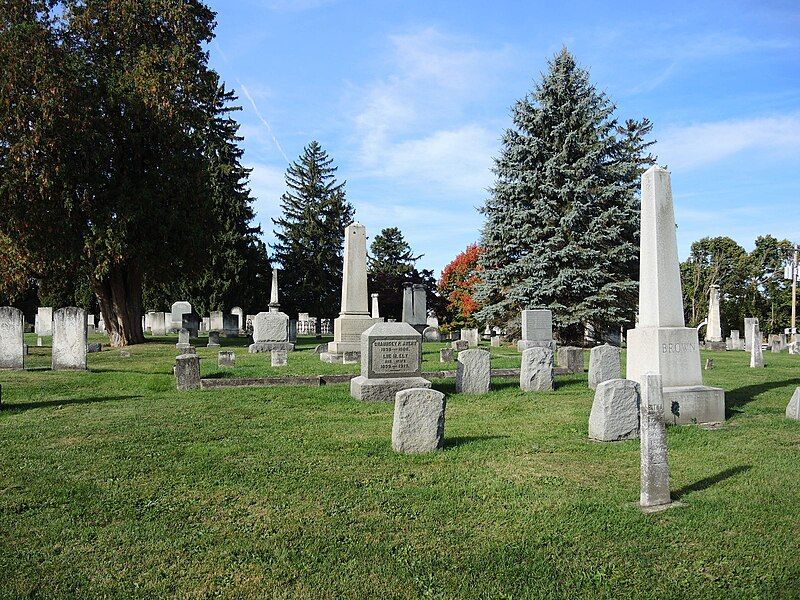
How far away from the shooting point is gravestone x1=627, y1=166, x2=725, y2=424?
868 cm

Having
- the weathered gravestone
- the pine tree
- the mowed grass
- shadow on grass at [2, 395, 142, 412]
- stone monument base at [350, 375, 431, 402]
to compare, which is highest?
the pine tree

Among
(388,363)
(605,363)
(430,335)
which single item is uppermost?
(430,335)

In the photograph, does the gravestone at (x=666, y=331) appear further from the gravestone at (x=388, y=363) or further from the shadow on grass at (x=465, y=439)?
the gravestone at (x=388, y=363)

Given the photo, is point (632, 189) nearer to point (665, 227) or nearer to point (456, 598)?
point (665, 227)

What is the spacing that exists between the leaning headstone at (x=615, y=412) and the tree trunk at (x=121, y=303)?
71.1 ft

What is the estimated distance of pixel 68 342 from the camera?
1435 cm

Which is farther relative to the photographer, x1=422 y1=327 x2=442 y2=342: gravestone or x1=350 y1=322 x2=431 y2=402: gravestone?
x1=422 y1=327 x2=442 y2=342: gravestone

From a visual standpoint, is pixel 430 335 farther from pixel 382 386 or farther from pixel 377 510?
pixel 377 510

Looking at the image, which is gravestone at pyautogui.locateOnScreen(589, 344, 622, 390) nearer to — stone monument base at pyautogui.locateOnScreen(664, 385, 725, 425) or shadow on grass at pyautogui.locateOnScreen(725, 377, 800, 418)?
shadow on grass at pyautogui.locateOnScreen(725, 377, 800, 418)

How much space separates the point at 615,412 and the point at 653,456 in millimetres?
2615

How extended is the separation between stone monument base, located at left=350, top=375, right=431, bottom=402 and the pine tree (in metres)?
15.6

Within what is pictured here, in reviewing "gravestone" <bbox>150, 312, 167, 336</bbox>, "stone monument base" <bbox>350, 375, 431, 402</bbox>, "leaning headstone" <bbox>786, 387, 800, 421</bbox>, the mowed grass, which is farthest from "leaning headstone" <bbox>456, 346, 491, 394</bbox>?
"gravestone" <bbox>150, 312, 167, 336</bbox>

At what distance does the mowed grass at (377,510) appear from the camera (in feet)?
12.5

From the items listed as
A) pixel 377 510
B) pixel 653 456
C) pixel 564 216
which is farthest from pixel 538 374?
pixel 564 216
